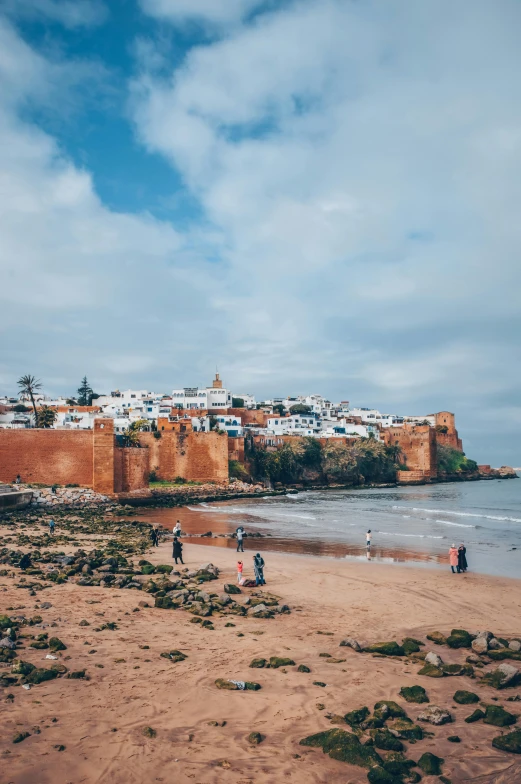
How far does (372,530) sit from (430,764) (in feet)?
65.6

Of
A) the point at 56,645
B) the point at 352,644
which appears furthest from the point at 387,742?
the point at 56,645

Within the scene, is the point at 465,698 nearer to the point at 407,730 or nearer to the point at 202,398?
the point at 407,730

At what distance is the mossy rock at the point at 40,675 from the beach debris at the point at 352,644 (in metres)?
3.91

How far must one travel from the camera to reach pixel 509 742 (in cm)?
539

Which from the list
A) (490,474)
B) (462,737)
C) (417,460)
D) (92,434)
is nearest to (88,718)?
(462,737)

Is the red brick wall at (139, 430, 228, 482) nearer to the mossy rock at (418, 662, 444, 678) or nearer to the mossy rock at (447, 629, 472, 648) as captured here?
the mossy rock at (447, 629, 472, 648)

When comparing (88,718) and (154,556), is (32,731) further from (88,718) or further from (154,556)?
(154,556)

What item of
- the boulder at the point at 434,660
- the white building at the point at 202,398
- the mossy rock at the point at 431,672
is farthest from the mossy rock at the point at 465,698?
the white building at the point at 202,398

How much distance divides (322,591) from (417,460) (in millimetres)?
70913

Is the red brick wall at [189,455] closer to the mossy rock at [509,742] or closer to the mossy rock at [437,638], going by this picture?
the mossy rock at [437,638]

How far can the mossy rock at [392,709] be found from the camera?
19.5 ft

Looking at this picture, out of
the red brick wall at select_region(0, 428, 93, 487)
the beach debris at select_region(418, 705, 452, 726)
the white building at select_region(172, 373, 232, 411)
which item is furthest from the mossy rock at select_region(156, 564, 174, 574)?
the white building at select_region(172, 373, 232, 411)

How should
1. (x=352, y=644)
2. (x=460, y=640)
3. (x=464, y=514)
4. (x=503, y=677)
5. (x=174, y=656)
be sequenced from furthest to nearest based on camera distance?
(x=464, y=514) → (x=460, y=640) → (x=352, y=644) → (x=174, y=656) → (x=503, y=677)

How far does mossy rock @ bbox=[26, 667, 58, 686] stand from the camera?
632cm
